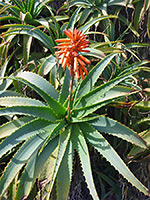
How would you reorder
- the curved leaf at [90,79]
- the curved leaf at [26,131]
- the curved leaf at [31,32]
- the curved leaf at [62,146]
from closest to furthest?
the curved leaf at [62,146] → the curved leaf at [26,131] → the curved leaf at [90,79] → the curved leaf at [31,32]

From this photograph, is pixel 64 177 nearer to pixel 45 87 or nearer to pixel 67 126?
pixel 67 126

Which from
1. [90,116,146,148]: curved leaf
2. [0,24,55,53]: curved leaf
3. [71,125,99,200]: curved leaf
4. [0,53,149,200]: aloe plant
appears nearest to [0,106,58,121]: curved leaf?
[0,53,149,200]: aloe plant

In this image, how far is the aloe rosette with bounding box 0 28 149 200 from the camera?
3.48 feet

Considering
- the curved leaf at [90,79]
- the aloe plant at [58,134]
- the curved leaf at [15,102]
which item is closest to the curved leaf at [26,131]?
the aloe plant at [58,134]

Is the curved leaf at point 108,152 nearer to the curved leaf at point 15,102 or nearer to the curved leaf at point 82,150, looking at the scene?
the curved leaf at point 82,150

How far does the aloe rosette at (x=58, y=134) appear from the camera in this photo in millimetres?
1060

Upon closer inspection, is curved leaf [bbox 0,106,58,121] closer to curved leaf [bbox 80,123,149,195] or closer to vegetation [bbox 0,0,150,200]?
vegetation [bbox 0,0,150,200]

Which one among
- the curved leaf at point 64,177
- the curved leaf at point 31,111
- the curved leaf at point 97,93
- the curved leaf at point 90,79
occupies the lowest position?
the curved leaf at point 64,177

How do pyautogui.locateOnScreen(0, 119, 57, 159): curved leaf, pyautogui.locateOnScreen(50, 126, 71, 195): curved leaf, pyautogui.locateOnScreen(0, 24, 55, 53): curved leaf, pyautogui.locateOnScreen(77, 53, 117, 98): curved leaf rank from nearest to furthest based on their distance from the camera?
1. pyautogui.locateOnScreen(50, 126, 71, 195): curved leaf
2. pyautogui.locateOnScreen(0, 119, 57, 159): curved leaf
3. pyautogui.locateOnScreen(77, 53, 117, 98): curved leaf
4. pyautogui.locateOnScreen(0, 24, 55, 53): curved leaf

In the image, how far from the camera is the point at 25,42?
1.60m

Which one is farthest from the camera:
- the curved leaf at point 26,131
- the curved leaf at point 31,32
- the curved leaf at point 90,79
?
the curved leaf at point 31,32

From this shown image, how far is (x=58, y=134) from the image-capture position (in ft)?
3.89

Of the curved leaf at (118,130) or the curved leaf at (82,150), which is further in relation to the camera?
the curved leaf at (118,130)

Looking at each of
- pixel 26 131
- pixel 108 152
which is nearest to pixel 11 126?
pixel 26 131
